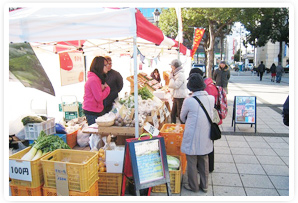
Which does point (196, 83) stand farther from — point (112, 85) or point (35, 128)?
point (35, 128)

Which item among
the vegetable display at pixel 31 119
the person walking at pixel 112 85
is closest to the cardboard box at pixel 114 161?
the vegetable display at pixel 31 119

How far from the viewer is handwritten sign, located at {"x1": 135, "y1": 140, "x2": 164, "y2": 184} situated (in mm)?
3250

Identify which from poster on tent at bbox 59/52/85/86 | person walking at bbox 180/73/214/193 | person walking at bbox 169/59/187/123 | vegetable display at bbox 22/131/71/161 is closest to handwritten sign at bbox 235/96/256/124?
person walking at bbox 169/59/187/123

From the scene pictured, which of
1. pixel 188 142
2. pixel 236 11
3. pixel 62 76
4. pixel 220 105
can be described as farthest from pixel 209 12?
pixel 188 142

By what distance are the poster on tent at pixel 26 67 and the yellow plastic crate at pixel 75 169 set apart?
1100 mm

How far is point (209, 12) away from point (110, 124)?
16.7 m

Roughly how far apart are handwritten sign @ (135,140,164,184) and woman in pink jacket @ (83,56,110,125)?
1641mm

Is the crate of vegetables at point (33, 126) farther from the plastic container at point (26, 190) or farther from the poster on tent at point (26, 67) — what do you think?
the plastic container at point (26, 190)

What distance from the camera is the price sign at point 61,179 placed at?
10.3 ft

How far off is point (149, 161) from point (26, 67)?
2.29 m

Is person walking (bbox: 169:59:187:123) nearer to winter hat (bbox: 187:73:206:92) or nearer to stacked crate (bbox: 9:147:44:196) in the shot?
winter hat (bbox: 187:73:206:92)

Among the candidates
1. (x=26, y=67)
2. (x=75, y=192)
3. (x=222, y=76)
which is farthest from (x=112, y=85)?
(x=222, y=76)

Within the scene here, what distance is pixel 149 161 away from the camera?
334cm

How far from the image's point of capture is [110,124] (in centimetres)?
428
